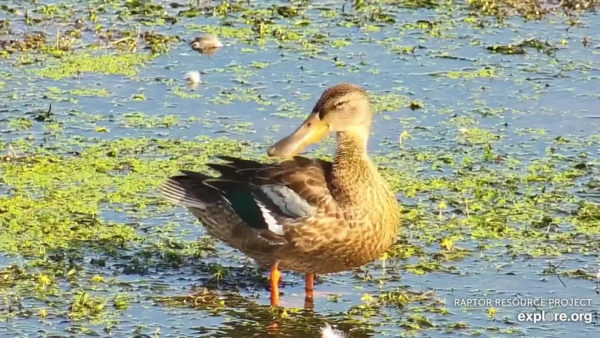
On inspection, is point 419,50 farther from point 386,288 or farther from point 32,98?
point 386,288

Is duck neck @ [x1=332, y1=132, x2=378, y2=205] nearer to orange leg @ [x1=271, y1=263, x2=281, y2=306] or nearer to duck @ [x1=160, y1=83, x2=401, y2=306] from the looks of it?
duck @ [x1=160, y1=83, x2=401, y2=306]

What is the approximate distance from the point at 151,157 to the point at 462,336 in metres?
3.25

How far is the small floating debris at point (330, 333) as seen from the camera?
287 inches

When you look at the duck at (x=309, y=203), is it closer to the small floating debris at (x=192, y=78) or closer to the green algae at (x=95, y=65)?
the small floating debris at (x=192, y=78)

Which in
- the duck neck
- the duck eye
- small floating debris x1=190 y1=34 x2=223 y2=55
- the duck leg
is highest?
the duck eye

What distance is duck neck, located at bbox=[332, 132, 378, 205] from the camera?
25.8 feet

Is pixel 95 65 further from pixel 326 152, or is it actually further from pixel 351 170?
pixel 351 170

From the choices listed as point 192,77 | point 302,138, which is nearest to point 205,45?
point 192,77

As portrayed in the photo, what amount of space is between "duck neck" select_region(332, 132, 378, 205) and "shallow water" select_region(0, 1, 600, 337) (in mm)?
505

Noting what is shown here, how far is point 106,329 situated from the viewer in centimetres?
729

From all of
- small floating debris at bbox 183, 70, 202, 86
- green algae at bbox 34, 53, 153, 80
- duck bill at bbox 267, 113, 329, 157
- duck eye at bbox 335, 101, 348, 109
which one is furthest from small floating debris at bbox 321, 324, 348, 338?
green algae at bbox 34, 53, 153, 80

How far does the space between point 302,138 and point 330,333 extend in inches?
53.4

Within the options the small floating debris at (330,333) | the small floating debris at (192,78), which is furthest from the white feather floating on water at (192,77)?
the small floating debris at (330,333)

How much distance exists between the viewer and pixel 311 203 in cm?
780
